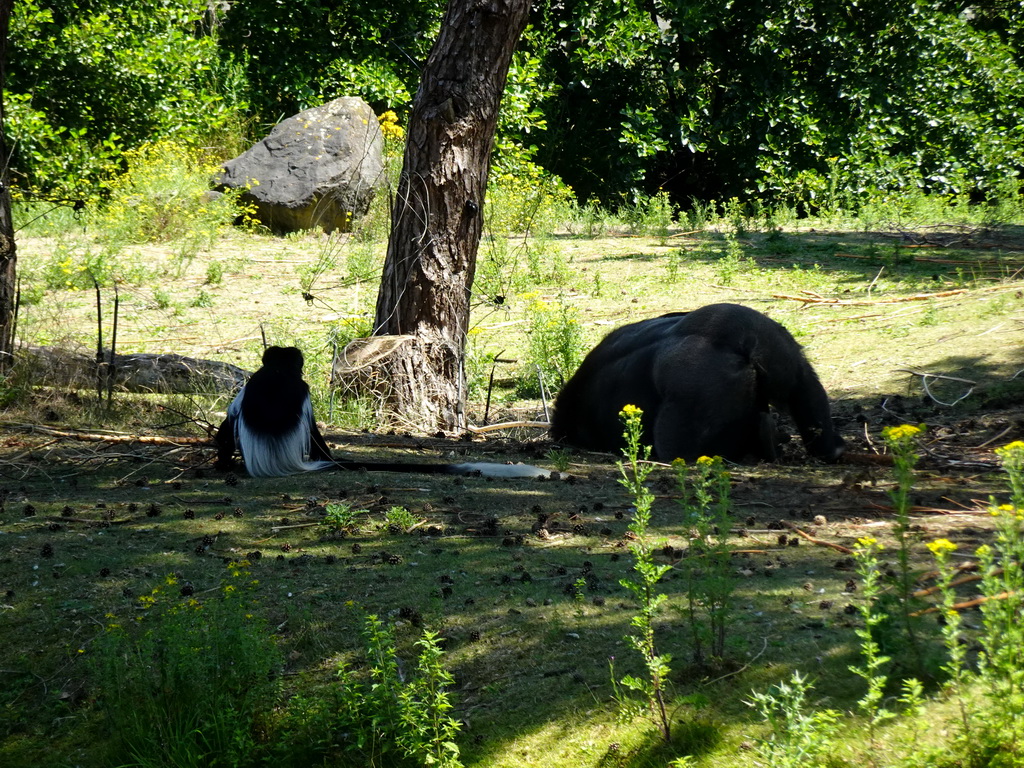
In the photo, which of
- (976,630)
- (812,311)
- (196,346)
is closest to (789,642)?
(976,630)

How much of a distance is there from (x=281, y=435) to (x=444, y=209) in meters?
2.53

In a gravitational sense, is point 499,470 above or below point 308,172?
below

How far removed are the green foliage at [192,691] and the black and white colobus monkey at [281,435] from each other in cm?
276

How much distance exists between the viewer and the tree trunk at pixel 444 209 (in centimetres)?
789

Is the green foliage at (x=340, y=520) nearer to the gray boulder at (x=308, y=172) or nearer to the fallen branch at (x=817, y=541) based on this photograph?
the fallen branch at (x=817, y=541)

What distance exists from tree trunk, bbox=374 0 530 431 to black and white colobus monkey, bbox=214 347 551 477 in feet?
4.61

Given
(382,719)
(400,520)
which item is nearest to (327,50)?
(400,520)

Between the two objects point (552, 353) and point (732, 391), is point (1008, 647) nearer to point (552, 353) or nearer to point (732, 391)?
point (732, 391)

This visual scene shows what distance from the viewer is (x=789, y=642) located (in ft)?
11.6

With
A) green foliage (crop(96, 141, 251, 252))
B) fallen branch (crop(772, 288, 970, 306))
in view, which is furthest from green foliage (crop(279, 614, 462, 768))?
green foliage (crop(96, 141, 251, 252))

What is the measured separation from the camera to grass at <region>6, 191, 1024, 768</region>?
3402 millimetres

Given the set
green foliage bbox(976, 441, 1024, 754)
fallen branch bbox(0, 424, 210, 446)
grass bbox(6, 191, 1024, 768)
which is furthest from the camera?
fallen branch bbox(0, 424, 210, 446)

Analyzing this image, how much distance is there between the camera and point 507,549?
486 cm

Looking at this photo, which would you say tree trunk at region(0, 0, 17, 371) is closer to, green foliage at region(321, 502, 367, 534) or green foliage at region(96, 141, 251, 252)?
green foliage at region(321, 502, 367, 534)
